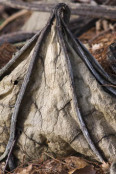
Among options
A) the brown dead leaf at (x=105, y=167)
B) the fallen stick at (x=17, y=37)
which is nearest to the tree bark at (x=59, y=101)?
the brown dead leaf at (x=105, y=167)

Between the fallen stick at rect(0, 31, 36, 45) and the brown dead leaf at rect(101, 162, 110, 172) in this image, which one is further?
the fallen stick at rect(0, 31, 36, 45)

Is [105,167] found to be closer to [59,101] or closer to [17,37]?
[59,101]

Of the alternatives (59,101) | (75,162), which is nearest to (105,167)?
(75,162)

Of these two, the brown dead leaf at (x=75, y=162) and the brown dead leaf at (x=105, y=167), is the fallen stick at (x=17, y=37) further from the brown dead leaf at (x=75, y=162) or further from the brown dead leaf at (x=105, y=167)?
the brown dead leaf at (x=105, y=167)

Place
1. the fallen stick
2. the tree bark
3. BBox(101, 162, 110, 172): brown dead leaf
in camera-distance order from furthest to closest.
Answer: the fallen stick
the tree bark
BBox(101, 162, 110, 172): brown dead leaf

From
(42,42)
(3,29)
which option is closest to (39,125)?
(42,42)

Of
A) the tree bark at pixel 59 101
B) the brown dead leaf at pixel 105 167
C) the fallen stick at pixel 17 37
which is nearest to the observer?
the brown dead leaf at pixel 105 167

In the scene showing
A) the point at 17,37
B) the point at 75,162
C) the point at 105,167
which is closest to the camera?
the point at 105,167

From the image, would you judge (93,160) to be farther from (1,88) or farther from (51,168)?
(1,88)

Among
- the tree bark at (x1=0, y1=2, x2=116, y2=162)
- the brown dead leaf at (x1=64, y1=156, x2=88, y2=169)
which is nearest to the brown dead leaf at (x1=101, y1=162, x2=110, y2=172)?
the tree bark at (x1=0, y1=2, x2=116, y2=162)

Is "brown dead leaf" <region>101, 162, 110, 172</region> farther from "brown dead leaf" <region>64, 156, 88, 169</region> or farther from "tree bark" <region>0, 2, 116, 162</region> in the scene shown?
"brown dead leaf" <region>64, 156, 88, 169</region>

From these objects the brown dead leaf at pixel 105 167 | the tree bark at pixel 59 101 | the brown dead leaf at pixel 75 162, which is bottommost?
the brown dead leaf at pixel 75 162
